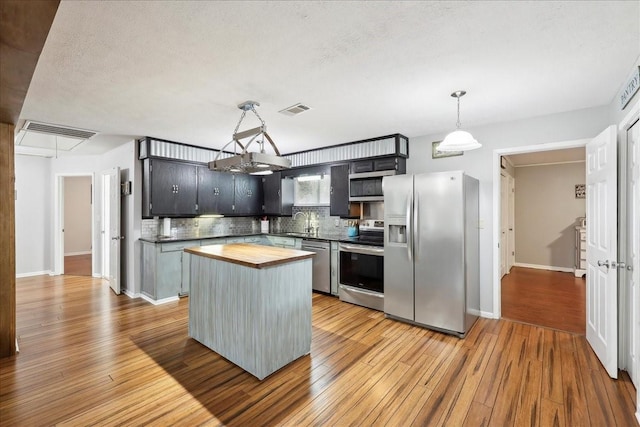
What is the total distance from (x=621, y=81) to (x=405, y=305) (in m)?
2.91

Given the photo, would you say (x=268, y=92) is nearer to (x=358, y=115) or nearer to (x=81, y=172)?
(x=358, y=115)

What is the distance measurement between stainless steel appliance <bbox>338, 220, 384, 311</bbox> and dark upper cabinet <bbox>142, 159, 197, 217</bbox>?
2644mm

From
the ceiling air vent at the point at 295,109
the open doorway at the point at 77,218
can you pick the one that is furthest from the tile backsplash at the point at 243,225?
the open doorway at the point at 77,218

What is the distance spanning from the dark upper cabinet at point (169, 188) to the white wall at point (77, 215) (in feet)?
18.5

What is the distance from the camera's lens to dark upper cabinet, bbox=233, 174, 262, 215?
567cm

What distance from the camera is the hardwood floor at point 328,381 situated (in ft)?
6.54

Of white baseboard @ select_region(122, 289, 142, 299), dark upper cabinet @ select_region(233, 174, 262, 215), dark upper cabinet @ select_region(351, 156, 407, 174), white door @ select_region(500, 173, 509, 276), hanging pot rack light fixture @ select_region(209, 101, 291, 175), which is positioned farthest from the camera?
white door @ select_region(500, 173, 509, 276)

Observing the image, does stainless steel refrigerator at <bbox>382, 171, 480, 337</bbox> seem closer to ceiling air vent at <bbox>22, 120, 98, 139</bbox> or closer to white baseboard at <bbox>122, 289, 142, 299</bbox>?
white baseboard at <bbox>122, 289, 142, 299</bbox>

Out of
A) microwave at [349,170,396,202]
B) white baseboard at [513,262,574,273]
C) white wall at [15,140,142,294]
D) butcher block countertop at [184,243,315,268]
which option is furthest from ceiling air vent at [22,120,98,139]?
white baseboard at [513,262,574,273]

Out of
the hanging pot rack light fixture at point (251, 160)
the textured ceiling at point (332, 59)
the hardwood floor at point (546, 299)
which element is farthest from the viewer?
the hardwood floor at point (546, 299)

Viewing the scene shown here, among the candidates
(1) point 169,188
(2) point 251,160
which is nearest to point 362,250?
(2) point 251,160

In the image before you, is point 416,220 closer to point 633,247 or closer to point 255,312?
point 633,247

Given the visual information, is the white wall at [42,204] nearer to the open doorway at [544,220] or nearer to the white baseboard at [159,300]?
the white baseboard at [159,300]

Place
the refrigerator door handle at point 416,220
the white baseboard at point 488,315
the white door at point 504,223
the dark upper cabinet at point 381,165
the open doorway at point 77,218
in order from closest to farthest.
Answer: the refrigerator door handle at point 416,220, the white baseboard at point 488,315, the dark upper cabinet at point 381,165, the white door at point 504,223, the open doorway at point 77,218
